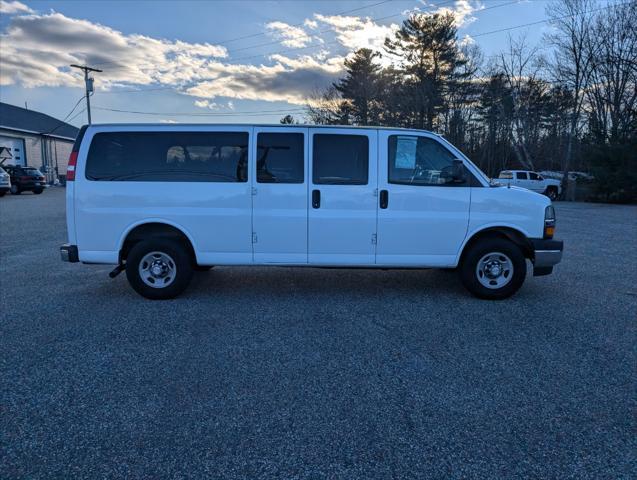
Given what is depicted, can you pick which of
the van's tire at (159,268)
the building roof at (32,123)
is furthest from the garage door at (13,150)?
the van's tire at (159,268)

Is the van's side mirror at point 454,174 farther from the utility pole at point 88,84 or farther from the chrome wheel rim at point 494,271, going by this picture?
the utility pole at point 88,84

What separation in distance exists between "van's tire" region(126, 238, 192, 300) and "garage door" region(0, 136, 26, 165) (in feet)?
126

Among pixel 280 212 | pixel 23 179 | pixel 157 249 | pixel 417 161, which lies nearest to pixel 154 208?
pixel 157 249

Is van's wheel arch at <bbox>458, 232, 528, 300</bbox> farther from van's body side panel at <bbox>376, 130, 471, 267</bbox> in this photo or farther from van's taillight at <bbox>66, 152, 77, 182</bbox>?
van's taillight at <bbox>66, 152, 77, 182</bbox>

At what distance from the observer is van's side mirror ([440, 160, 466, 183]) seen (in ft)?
17.6

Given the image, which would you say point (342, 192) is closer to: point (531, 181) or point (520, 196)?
point (520, 196)

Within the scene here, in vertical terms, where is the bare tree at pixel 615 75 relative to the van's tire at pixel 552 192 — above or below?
above

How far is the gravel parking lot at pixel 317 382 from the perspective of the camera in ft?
8.19

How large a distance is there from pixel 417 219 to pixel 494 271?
4.02 ft

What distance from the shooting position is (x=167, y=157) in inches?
212

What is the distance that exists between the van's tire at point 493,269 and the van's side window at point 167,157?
309cm

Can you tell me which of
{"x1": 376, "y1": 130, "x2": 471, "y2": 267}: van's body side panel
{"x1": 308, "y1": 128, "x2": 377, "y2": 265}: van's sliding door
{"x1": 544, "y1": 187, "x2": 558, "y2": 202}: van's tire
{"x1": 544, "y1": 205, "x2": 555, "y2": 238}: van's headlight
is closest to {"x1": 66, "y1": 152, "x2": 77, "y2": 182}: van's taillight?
{"x1": 308, "y1": 128, "x2": 377, "y2": 265}: van's sliding door

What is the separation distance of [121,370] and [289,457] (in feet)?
6.05

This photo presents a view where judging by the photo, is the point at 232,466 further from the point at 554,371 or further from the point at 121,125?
the point at 121,125
